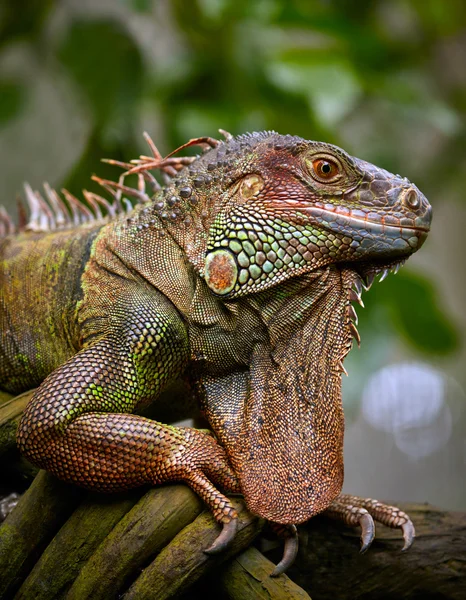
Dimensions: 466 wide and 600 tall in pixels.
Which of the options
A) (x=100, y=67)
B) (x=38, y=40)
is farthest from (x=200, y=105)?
(x=38, y=40)

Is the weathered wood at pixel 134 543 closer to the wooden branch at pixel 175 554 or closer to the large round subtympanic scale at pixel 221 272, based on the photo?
the wooden branch at pixel 175 554

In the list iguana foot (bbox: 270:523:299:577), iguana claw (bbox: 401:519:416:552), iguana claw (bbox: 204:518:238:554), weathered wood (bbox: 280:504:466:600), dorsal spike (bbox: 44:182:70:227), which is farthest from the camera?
dorsal spike (bbox: 44:182:70:227)

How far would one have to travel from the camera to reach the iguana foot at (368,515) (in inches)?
72.3

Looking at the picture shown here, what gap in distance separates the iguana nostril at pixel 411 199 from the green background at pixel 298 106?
1.95 metres

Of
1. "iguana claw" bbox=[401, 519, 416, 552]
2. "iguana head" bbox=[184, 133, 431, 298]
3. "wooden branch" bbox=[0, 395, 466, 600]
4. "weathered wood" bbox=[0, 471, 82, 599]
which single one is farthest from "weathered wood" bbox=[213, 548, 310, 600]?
"iguana head" bbox=[184, 133, 431, 298]

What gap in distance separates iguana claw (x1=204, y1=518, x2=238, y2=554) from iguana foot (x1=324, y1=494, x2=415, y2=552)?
423mm

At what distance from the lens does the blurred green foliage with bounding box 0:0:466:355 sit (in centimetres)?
397

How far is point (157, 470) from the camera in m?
1.68

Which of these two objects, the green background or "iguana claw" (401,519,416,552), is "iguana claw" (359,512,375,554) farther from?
the green background

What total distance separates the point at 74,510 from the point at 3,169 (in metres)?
3.31

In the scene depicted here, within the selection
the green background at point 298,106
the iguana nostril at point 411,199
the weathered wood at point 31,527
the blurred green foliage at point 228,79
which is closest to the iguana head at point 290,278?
the iguana nostril at point 411,199

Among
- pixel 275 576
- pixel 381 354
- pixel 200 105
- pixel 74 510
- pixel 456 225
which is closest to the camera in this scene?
pixel 275 576

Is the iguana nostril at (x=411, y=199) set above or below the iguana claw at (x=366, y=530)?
above

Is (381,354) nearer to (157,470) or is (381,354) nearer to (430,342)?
(430,342)
